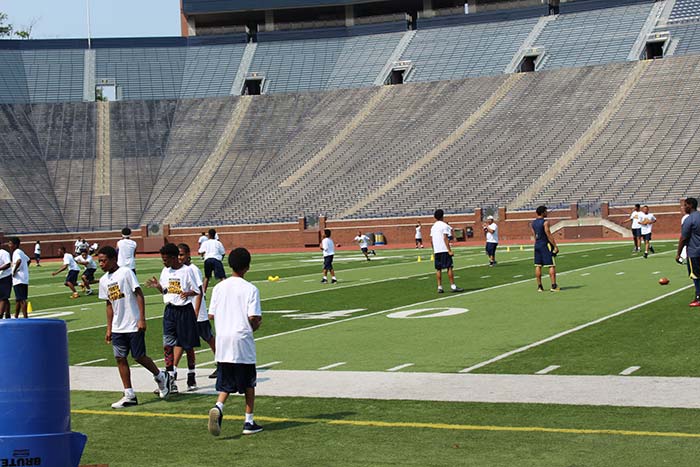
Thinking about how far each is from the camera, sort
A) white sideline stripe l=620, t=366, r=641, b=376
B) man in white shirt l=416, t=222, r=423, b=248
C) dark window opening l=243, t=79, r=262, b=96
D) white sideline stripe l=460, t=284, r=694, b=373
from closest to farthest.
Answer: white sideline stripe l=620, t=366, r=641, b=376 < white sideline stripe l=460, t=284, r=694, b=373 < man in white shirt l=416, t=222, r=423, b=248 < dark window opening l=243, t=79, r=262, b=96

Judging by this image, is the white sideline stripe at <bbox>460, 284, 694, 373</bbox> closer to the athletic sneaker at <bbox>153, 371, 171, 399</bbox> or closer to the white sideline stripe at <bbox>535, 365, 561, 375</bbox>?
the white sideline stripe at <bbox>535, 365, 561, 375</bbox>

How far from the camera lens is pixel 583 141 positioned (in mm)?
64188

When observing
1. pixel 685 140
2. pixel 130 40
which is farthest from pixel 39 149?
pixel 685 140

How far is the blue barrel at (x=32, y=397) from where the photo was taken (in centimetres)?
659

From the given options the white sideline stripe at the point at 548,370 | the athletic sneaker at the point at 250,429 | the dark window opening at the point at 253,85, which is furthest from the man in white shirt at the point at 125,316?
the dark window opening at the point at 253,85

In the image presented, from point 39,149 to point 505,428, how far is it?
71.9 m

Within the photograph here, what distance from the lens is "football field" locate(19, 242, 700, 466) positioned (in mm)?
9102

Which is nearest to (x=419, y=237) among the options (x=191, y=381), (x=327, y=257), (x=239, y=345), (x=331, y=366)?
(x=327, y=257)

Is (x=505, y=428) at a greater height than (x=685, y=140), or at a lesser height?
lesser

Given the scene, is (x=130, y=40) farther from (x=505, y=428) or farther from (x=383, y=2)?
(x=505, y=428)

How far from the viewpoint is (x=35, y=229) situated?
70.5 metres

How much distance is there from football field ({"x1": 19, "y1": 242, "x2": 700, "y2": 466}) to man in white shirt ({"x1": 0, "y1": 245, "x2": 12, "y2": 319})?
1421mm

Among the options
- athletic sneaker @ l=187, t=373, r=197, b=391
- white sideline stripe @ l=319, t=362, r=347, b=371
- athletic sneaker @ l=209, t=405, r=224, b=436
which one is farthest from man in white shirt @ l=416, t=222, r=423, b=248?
athletic sneaker @ l=209, t=405, r=224, b=436

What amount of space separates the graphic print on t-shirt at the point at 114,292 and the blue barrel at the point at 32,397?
5496 millimetres
